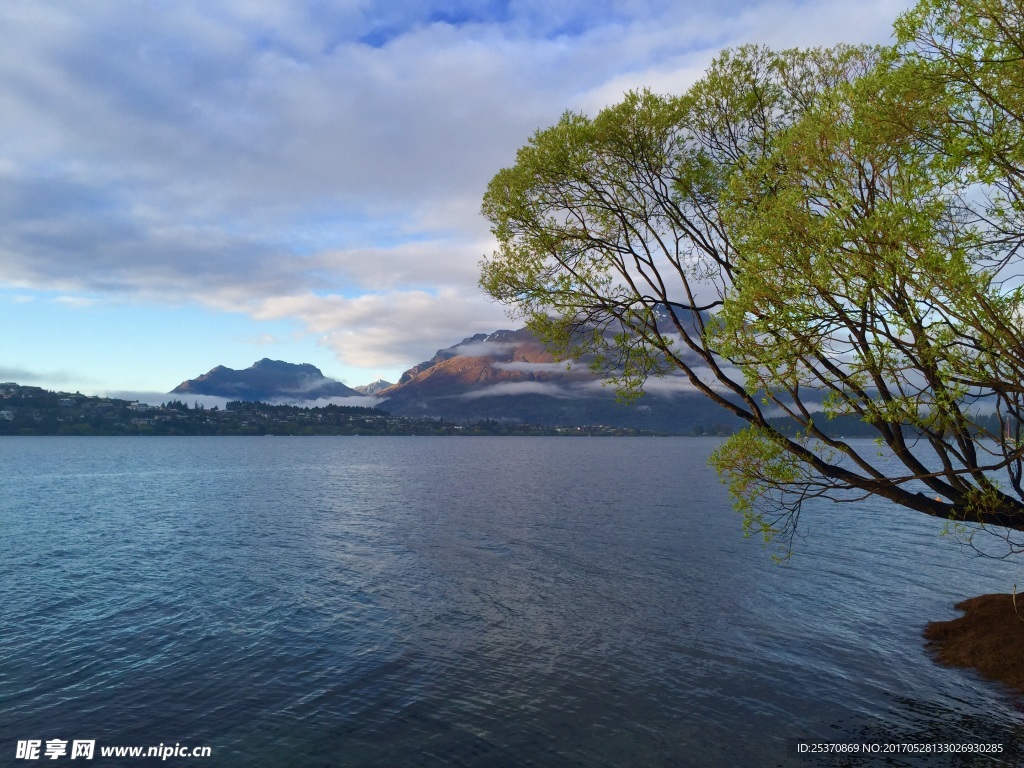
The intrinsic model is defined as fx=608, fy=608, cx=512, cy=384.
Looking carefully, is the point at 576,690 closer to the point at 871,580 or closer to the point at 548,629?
the point at 548,629

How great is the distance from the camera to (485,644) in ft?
89.7

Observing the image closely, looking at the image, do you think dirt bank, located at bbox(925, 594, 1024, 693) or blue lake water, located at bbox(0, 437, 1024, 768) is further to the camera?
dirt bank, located at bbox(925, 594, 1024, 693)

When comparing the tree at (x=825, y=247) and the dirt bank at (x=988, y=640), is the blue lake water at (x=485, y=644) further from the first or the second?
the tree at (x=825, y=247)

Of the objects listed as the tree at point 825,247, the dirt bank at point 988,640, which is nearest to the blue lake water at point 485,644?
the dirt bank at point 988,640

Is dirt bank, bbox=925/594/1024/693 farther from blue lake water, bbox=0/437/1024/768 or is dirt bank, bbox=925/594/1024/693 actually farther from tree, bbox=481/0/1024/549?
tree, bbox=481/0/1024/549

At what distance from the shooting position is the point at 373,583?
3925 cm

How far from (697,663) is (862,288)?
17911 millimetres

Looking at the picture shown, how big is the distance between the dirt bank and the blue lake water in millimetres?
1266

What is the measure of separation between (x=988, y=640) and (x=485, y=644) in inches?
851

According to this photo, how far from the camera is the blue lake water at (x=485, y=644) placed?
62.7 feet

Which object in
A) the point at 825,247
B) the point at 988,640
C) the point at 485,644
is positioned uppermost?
the point at 825,247

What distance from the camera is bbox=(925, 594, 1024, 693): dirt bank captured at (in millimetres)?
23875

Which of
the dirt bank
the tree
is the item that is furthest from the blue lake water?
the tree

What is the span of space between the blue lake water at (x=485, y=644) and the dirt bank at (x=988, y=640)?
4.15ft
